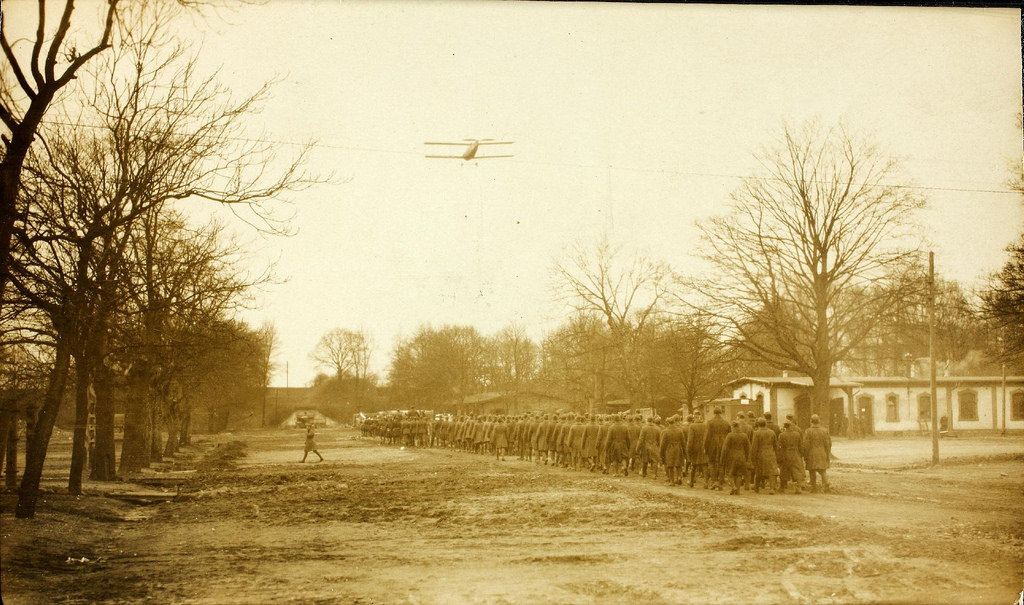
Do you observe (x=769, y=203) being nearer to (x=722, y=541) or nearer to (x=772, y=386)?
(x=772, y=386)

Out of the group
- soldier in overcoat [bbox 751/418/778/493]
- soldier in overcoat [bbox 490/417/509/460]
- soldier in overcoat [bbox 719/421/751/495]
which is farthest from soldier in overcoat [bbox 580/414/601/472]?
soldier in overcoat [bbox 490/417/509/460]

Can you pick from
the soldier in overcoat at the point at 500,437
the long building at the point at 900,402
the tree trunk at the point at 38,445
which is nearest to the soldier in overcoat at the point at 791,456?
the tree trunk at the point at 38,445

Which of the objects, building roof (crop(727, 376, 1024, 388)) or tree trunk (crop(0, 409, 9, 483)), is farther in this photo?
building roof (crop(727, 376, 1024, 388))

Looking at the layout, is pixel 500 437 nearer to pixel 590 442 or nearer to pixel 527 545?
pixel 590 442

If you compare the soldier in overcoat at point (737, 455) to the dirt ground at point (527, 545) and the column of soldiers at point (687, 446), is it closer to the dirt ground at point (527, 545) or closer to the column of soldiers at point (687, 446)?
the column of soldiers at point (687, 446)

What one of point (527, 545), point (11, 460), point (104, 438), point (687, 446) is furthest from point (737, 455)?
point (104, 438)

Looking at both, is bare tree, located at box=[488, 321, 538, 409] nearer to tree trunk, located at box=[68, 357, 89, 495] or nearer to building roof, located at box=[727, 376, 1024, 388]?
building roof, located at box=[727, 376, 1024, 388]
